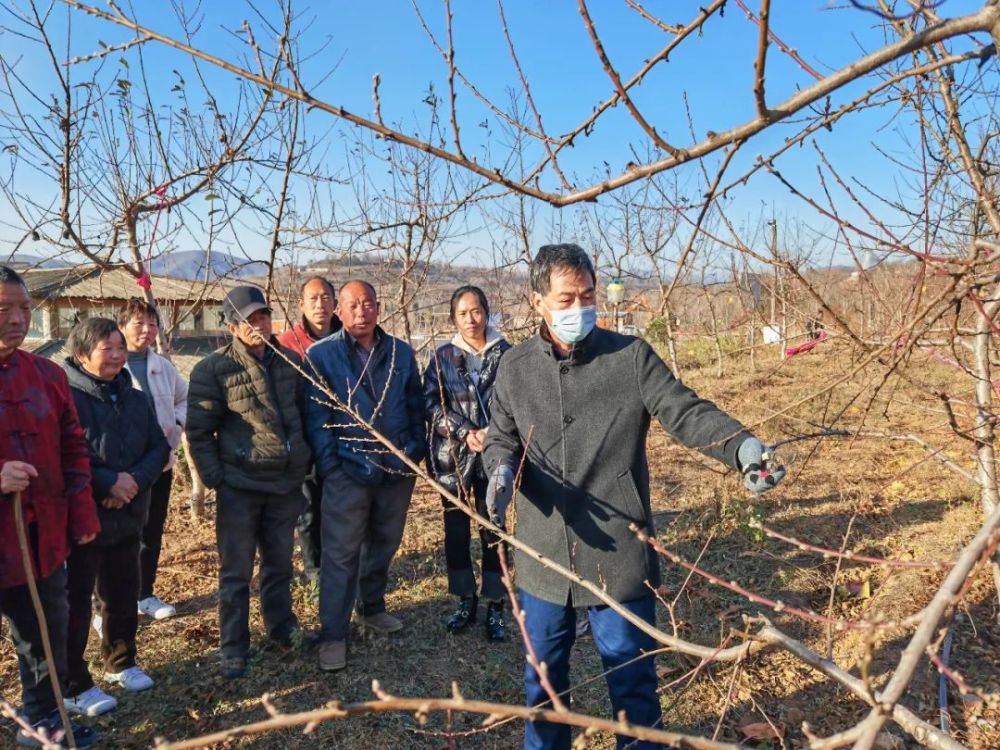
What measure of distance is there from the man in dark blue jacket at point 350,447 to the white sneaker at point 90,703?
942 millimetres

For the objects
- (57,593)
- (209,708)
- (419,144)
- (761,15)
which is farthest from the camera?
(209,708)

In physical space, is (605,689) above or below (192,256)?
below

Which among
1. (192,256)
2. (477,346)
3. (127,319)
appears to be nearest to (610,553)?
(477,346)

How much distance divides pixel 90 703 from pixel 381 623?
1417 mm

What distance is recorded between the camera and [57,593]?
2.76 metres

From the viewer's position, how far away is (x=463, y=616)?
3920mm

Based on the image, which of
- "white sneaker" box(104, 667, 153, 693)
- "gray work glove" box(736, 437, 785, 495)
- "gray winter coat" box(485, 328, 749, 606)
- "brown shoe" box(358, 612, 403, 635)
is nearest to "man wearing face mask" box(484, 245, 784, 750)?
"gray winter coat" box(485, 328, 749, 606)

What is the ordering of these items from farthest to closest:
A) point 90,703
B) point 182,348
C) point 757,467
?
point 182,348, point 90,703, point 757,467

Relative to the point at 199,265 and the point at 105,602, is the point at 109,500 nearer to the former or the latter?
the point at 105,602

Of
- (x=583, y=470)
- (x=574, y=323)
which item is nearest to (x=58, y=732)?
(x=583, y=470)

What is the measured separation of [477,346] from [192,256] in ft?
10.0

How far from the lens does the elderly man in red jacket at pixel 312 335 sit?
13.3 ft

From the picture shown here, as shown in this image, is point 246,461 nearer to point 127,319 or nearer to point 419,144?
point 127,319

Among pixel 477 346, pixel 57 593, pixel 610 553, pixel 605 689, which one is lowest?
pixel 605 689
